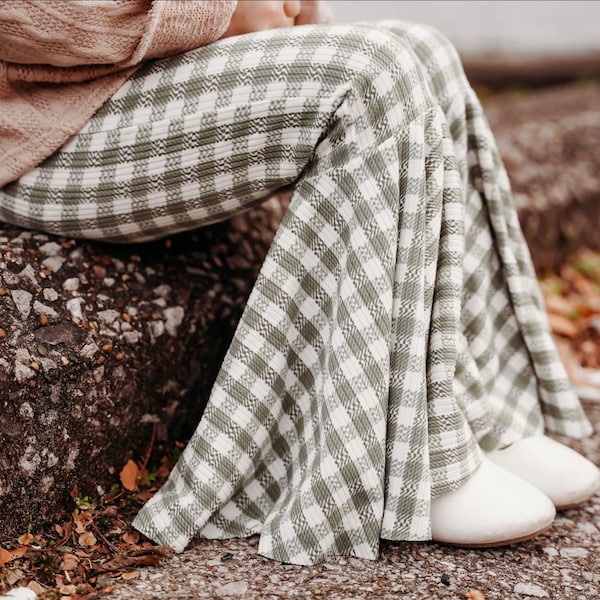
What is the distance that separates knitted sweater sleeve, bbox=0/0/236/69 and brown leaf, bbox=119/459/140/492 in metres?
0.76

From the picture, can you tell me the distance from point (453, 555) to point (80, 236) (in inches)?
36.5

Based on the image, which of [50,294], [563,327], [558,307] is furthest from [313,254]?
[558,307]

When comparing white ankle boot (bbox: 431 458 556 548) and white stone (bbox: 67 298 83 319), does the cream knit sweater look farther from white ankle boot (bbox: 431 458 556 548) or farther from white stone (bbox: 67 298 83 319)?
white ankle boot (bbox: 431 458 556 548)

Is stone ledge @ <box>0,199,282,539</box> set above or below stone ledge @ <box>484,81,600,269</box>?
below

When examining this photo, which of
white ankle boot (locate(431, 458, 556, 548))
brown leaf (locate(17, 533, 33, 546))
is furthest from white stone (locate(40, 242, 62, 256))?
white ankle boot (locate(431, 458, 556, 548))

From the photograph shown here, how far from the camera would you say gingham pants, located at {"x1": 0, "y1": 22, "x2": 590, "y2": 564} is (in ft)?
4.49

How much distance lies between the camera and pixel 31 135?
150 centimetres

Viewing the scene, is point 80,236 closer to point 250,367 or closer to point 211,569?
point 250,367

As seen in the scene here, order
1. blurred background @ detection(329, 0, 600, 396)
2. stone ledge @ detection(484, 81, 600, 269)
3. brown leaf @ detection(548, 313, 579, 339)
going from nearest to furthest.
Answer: brown leaf @ detection(548, 313, 579, 339) → blurred background @ detection(329, 0, 600, 396) → stone ledge @ detection(484, 81, 600, 269)

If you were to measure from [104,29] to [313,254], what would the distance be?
52 centimetres

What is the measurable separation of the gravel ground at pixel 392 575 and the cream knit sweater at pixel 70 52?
2.61 feet

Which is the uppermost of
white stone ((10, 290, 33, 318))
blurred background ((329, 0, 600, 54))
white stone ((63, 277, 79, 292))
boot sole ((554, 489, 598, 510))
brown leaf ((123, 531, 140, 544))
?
blurred background ((329, 0, 600, 54))

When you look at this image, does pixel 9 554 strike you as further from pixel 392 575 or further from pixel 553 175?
pixel 553 175

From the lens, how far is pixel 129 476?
62.6 inches
